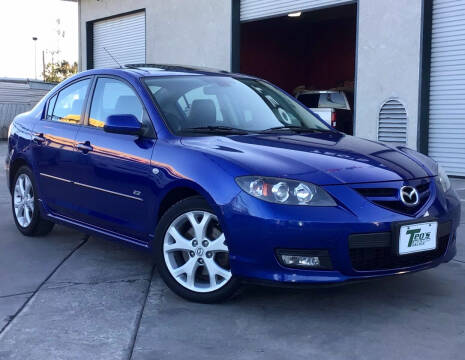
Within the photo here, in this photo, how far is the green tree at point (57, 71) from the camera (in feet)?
187

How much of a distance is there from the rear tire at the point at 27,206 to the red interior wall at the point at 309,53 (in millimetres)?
16008

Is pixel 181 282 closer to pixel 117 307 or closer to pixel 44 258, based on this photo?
pixel 117 307

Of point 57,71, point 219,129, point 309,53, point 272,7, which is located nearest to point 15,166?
point 219,129

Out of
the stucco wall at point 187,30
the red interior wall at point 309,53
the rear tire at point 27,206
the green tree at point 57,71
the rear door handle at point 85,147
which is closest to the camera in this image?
the rear door handle at point 85,147

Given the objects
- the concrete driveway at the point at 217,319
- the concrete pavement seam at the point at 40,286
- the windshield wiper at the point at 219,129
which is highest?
the windshield wiper at the point at 219,129

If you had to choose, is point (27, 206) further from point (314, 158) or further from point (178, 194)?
point (314, 158)

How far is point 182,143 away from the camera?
407 cm

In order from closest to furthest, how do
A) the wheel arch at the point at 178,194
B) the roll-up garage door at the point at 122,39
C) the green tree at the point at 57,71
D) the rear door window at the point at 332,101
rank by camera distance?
the wheel arch at the point at 178,194
the rear door window at the point at 332,101
the roll-up garage door at the point at 122,39
the green tree at the point at 57,71

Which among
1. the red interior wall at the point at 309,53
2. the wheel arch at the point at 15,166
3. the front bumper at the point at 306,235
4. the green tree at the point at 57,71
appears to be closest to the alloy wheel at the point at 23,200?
the wheel arch at the point at 15,166

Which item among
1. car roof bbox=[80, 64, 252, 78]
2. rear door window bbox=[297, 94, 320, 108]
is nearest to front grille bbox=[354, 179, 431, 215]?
car roof bbox=[80, 64, 252, 78]

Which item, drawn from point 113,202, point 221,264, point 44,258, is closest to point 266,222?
point 221,264

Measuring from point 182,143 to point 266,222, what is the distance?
0.92m

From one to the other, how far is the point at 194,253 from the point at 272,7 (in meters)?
11.1

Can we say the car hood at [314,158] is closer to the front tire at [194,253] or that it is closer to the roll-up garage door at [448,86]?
the front tire at [194,253]
